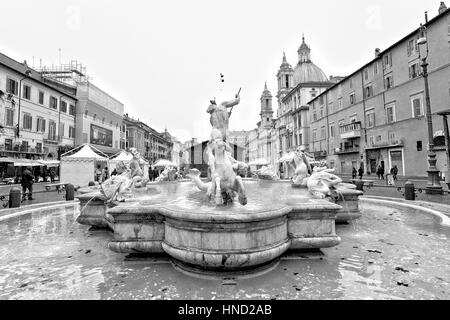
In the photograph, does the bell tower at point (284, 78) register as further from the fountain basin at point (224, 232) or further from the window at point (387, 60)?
the fountain basin at point (224, 232)

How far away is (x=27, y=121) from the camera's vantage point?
3033 centimetres

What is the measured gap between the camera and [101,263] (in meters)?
4.32

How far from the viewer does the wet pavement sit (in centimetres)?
325

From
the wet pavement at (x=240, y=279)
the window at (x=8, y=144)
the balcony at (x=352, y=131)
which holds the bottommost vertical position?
the wet pavement at (x=240, y=279)

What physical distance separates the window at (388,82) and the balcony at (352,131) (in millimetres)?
6116

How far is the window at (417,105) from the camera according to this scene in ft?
87.7

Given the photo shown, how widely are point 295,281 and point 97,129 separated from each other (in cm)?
4656

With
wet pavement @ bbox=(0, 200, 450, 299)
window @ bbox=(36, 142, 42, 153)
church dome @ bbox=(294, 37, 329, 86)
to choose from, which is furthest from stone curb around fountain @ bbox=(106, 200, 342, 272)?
church dome @ bbox=(294, 37, 329, 86)

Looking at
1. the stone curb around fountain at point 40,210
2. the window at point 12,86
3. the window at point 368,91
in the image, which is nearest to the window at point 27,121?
the window at point 12,86

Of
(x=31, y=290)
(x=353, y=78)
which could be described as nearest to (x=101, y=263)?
(x=31, y=290)

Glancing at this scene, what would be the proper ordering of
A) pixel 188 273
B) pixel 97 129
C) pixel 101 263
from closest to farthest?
pixel 188 273
pixel 101 263
pixel 97 129

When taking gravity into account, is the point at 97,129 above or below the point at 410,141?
above

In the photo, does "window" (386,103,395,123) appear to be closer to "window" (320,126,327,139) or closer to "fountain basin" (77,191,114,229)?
"window" (320,126,327,139)
